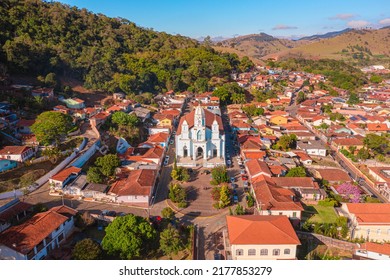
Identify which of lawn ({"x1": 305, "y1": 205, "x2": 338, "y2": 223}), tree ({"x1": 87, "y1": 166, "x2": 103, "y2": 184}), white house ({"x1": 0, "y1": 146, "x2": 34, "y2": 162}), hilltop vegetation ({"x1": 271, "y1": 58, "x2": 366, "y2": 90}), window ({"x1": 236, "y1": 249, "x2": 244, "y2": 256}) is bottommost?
lawn ({"x1": 305, "y1": 205, "x2": 338, "y2": 223})

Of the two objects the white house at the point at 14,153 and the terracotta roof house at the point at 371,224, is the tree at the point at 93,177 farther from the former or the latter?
the terracotta roof house at the point at 371,224

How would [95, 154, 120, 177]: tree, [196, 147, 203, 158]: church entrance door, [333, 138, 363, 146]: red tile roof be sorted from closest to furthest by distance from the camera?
1. [95, 154, 120, 177]: tree
2. [196, 147, 203, 158]: church entrance door
3. [333, 138, 363, 146]: red tile roof

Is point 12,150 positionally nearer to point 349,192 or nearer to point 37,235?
point 37,235

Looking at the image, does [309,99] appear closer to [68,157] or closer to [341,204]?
[341,204]

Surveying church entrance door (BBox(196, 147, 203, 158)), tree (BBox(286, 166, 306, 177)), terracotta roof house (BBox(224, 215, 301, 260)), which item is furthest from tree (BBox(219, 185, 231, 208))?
church entrance door (BBox(196, 147, 203, 158))

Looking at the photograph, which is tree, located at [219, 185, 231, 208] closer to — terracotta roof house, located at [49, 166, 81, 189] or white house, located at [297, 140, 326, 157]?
terracotta roof house, located at [49, 166, 81, 189]
